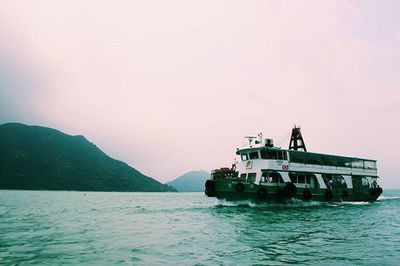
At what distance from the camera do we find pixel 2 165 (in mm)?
190625

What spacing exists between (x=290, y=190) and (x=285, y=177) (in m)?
1.76

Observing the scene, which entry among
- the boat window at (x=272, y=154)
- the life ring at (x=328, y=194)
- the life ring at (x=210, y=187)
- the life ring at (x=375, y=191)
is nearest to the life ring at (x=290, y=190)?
the boat window at (x=272, y=154)

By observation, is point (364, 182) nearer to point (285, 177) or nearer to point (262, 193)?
point (285, 177)

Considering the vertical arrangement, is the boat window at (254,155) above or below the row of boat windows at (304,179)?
above

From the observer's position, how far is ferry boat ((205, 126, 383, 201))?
31.7 metres

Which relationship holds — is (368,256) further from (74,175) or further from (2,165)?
(2,165)

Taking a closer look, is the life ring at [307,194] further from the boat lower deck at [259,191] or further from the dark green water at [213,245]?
the dark green water at [213,245]

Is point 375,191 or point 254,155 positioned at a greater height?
point 254,155

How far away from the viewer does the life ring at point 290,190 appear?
32.9 metres

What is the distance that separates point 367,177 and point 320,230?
3103 cm

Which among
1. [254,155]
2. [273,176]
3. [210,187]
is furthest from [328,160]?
[210,187]

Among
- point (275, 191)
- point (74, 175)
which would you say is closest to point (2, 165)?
point (74, 175)

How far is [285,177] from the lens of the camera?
3425 cm

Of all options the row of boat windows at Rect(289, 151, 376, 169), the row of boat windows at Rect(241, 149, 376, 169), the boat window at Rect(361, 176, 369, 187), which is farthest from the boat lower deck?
the boat window at Rect(361, 176, 369, 187)
